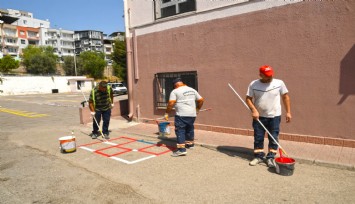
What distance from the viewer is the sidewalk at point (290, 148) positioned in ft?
16.8

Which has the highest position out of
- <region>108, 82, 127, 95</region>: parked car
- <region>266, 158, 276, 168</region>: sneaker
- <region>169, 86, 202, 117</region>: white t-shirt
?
<region>169, 86, 202, 117</region>: white t-shirt

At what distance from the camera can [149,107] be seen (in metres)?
10.1

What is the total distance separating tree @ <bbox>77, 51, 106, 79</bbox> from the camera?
67438 mm

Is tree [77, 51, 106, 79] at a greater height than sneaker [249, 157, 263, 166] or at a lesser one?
greater

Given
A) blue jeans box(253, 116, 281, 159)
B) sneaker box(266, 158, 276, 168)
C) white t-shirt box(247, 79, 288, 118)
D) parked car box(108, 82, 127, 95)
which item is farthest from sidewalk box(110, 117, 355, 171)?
parked car box(108, 82, 127, 95)

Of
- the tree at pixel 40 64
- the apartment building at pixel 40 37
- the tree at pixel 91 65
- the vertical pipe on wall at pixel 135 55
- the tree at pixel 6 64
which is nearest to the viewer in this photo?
the vertical pipe on wall at pixel 135 55

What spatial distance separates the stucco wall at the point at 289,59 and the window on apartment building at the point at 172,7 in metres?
0.63

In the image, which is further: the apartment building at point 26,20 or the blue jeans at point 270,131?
the apartment building at point 26,20

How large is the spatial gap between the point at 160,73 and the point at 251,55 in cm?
345

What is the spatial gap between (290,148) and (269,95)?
176 cm

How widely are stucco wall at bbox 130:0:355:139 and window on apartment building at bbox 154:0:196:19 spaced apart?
2.06 feet

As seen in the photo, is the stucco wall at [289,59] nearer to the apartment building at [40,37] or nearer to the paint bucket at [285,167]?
the paint bucket at [285,167]

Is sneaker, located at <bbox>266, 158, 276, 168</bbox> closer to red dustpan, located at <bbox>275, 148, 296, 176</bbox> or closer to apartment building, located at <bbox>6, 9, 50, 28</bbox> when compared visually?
red dustpan, located at <bbox>275, 148, 296, 176</bbox>

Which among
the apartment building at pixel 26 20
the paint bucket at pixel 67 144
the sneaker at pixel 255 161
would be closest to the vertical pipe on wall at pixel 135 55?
the paint bucket at pixel 67 144
